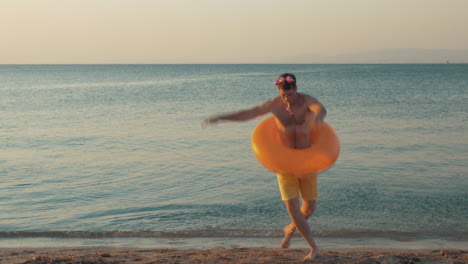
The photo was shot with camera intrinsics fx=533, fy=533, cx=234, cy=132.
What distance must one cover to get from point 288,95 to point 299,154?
0.52 meters

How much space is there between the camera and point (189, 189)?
858cm

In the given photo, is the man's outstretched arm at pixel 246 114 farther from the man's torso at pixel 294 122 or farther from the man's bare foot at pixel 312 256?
the man's bare foot at pixel 312 256

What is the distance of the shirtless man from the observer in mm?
4410

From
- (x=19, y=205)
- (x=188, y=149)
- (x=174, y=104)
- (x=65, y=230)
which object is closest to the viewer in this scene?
(x=65, y=230)

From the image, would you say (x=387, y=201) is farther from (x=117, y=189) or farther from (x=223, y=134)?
(x=223, y=134)

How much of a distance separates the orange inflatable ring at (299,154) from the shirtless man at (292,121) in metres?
0.08

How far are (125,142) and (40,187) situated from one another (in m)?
5.00

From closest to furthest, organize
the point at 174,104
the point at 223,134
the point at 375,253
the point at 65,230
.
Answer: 1. the point at 375,253
2. the point at 65,230
3. the point at 223,134
4. the point at 174,104

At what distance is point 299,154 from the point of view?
4508 millimetres

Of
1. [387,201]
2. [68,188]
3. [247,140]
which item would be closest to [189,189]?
[68,188]

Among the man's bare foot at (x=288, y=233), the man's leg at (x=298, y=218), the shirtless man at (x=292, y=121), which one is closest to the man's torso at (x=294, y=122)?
the shirtless man at (x=292, y=121)

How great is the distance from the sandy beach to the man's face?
1494 mm

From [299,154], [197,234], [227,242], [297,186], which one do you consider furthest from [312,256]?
[197,234]

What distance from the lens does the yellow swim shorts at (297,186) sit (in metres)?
4.59
